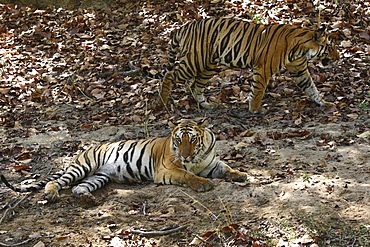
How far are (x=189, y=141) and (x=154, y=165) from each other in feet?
2.09

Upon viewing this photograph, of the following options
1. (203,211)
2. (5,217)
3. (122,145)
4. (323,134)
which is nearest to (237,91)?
(323,134)

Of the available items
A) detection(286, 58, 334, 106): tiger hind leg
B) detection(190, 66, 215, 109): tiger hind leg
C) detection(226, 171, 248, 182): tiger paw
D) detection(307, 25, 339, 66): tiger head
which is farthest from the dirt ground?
detection(190, 66, 215, 109): tiger hind leg

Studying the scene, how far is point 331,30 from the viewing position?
8.36 metres

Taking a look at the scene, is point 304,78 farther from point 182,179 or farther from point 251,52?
point 182,179

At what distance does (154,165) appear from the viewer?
15.7 feet

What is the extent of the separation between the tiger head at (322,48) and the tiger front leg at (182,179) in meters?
3.20

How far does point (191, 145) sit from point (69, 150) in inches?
86.1

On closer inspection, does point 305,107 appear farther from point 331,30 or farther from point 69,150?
point 69,150

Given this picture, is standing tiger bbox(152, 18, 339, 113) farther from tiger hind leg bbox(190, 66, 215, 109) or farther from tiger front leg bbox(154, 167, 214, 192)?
tiger front leg bbox(154, 167, 214, 192)

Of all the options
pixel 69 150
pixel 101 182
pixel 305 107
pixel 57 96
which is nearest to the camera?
pixel 101 182

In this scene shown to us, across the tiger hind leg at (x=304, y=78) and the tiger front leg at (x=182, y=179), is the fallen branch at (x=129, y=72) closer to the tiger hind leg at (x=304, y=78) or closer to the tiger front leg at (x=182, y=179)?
the tiger hind leg at (x=304, y=78)

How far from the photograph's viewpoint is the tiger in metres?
4.33

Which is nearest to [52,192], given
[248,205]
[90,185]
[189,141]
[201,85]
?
[90,185]

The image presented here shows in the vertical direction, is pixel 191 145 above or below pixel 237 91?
above
